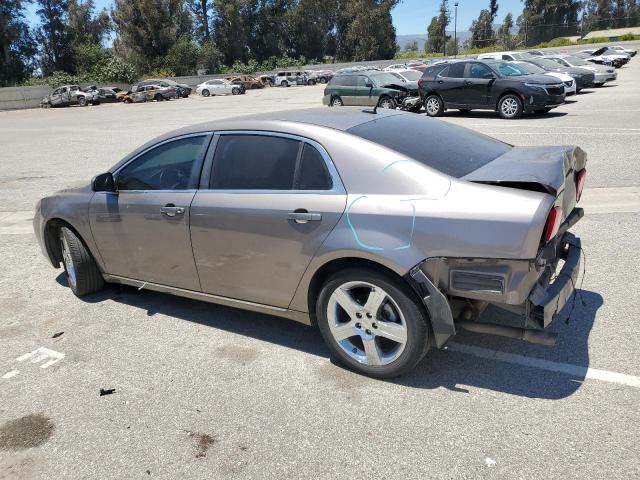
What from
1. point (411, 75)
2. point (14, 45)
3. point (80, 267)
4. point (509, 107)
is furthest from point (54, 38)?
point (80, 267)

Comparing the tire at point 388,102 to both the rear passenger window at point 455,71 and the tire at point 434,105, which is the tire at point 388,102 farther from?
the rear passenger window at point 455,71

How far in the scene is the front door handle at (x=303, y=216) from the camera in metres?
3.37

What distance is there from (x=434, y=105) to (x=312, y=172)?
1550cm

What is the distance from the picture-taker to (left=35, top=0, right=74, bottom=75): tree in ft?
214

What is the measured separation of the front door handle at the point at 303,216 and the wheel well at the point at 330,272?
11.2 inches

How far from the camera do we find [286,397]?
11.0ft

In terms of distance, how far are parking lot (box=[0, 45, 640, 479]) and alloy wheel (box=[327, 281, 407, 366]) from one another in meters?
0.19

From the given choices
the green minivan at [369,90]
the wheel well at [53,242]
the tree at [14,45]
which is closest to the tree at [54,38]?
the tree at [14,45]

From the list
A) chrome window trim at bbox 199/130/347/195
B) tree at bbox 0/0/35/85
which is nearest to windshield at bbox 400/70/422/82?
chrome window trim at bbox 199/130/347/195

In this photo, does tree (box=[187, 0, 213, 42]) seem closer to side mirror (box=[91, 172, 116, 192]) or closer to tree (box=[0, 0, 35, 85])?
tree (box=[0, 0, 35, 85])

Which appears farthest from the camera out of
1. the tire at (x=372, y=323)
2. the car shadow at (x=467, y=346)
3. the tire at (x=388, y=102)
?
the tire at (x=388, y=102)

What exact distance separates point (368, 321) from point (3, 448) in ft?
7.18

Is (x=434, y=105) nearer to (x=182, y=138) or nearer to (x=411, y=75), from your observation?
(x=411, y=75)

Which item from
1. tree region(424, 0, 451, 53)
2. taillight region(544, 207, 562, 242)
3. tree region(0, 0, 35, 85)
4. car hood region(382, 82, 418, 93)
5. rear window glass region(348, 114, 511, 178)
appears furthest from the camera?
tree region(424, 0, 451, 53)
